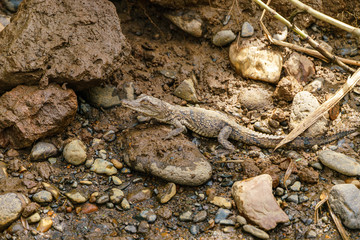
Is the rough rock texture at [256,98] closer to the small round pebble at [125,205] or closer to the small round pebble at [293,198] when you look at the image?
the small round pebble at [293,198]

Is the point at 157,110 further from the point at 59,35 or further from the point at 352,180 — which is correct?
the point at 352,180

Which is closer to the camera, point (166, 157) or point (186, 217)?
point (186, 217)

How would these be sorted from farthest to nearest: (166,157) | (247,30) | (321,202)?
1. (247,30)
2. (166,157)
3. (321,202)

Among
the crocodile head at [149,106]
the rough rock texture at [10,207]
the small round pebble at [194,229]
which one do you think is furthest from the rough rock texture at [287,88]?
the rough rock texture at [10,207]

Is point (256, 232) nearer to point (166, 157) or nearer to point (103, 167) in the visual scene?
point (166, 157)

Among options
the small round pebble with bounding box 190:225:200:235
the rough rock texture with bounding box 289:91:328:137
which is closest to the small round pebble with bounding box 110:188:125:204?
the small round pebble with bounding box 190:225:200:235

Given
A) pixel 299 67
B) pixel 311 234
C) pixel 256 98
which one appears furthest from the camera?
pixel 299 67

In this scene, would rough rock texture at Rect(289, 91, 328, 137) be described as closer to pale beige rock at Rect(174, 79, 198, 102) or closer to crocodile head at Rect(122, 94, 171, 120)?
pale beige rock at Rect(174, 79, 198, 102)

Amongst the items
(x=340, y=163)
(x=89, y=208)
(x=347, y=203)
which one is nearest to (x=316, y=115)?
(x=340, y=163)
